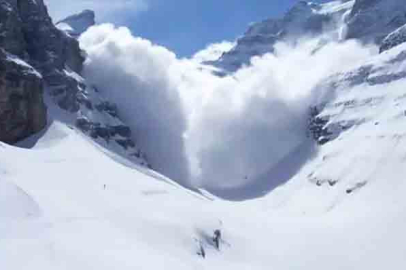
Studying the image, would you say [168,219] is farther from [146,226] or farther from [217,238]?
[217,238]

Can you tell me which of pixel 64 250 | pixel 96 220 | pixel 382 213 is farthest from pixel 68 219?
pixel 382 213

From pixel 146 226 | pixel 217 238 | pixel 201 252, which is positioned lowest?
pixel 201 252

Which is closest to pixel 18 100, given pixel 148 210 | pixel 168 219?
pixel 148 210

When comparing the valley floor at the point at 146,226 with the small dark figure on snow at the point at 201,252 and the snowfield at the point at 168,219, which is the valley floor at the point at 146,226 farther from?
the small dark figure on snow at the point at 201,252

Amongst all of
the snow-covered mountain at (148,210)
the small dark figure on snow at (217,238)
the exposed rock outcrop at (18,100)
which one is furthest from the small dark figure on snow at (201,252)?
the exposed rock outcrop at (18,100)

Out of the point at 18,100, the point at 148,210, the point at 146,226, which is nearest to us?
the point at 146,226

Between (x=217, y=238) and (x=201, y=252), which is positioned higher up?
(x=217, y=238)

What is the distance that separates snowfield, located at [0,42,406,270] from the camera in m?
55.8

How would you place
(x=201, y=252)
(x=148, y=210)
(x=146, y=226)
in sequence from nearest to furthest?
1. (x=146, y=226)
2. (x=201, y=252)
3. (x=148, y=210)

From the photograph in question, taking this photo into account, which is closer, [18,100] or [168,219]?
[168,219]

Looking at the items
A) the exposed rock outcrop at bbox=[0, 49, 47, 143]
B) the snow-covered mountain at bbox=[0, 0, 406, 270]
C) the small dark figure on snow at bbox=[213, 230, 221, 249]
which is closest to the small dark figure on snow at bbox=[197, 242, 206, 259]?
the snow-covered mountain at bbox=[0, 0, 406, 270]

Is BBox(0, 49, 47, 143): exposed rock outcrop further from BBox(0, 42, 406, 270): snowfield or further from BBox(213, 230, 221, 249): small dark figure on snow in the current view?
BBox(213, 230, 221, 249): small dark figure on snow

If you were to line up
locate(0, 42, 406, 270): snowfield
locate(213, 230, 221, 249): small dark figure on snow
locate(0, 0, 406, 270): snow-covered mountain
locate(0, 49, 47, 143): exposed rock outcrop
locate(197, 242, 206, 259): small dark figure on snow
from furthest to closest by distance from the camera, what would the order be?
locate(0, 49, 47, 143): exposed rock outcrop
locate(213, 230, 221, 249): small dark figure on snow
locate(197, 242, 206, 259): small dark figure on snow
locate(0, 0, 406, 270): snow-covered mountain
locate(0, 42, 406, 270): snowfield

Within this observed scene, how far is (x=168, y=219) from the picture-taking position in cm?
8144
